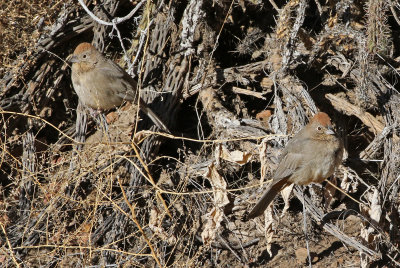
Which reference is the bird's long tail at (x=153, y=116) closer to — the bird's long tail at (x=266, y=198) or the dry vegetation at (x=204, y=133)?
the dry vegetation at (x=204, y=133)

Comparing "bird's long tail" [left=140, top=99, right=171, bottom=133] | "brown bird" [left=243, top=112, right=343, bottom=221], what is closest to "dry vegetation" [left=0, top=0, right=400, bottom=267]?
"bird's long tail" [left=140, top=99, right=171, bottom=133]

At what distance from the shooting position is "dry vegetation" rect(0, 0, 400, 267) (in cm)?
577

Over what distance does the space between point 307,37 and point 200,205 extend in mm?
2318

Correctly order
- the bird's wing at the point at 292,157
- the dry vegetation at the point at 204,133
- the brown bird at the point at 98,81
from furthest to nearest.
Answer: the brown bird at the point at 98,81, the dry vegetation at the point at 204,133, the bird's wing at the point at 292,157

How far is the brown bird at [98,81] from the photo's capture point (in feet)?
21.0

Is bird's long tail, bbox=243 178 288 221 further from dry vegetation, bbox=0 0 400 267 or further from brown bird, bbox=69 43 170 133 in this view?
brown bird, bbox=69 43 170 133

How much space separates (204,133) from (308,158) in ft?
5.32

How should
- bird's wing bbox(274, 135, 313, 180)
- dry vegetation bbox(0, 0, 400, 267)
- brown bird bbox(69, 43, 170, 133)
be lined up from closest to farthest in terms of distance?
1. bird's wing bbox(274, 135, 313, 180)
2. dry vegetation bbox(0, 0, 400, 267)
3. brown bird bbox(69, 43, 170, 133)

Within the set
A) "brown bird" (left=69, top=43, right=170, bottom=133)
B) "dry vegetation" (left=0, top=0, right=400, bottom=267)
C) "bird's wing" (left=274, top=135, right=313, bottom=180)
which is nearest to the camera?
"bird's wing" (left=274, top=135, right=313, bottom=180)

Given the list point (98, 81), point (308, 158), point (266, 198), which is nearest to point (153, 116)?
point (98, 81)

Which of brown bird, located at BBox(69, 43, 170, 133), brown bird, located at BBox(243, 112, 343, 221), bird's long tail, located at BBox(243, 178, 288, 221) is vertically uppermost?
brown bird, located at BBox(69, 43, 170, 133)

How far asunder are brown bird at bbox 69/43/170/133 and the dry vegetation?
21 cm

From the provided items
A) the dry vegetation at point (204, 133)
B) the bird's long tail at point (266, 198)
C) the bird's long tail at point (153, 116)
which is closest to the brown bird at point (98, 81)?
the bird's long tail at point (153, 116)

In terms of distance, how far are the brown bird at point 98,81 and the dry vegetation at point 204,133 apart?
0.21 m
